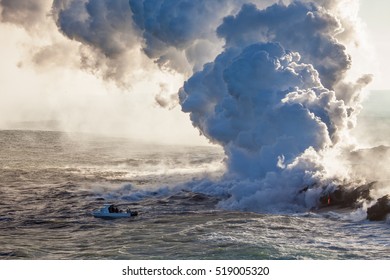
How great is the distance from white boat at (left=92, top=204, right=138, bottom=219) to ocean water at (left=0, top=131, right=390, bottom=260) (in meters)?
0.84

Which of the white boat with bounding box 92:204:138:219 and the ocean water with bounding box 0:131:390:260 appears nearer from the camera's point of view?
the ocean water with bounding box 0:131:390:260

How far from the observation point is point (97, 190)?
10219 cm

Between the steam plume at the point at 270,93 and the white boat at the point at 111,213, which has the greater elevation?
the steam plume at the point at 270,93

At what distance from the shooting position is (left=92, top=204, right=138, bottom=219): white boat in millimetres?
80062

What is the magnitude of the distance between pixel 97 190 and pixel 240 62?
3066 cm

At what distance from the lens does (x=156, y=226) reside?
7444cm

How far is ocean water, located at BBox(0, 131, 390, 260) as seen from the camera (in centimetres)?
6125

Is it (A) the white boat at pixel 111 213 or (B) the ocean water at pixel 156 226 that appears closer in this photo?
(B) the ocean water at pixel 156 226

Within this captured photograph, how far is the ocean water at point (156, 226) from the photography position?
61.2 meters

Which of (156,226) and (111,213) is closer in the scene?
(156,226)

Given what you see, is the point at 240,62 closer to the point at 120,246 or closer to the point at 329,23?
the point at 329,23

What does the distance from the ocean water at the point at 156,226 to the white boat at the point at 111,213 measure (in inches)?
33.0

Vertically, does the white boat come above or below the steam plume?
below

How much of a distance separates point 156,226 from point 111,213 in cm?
848
